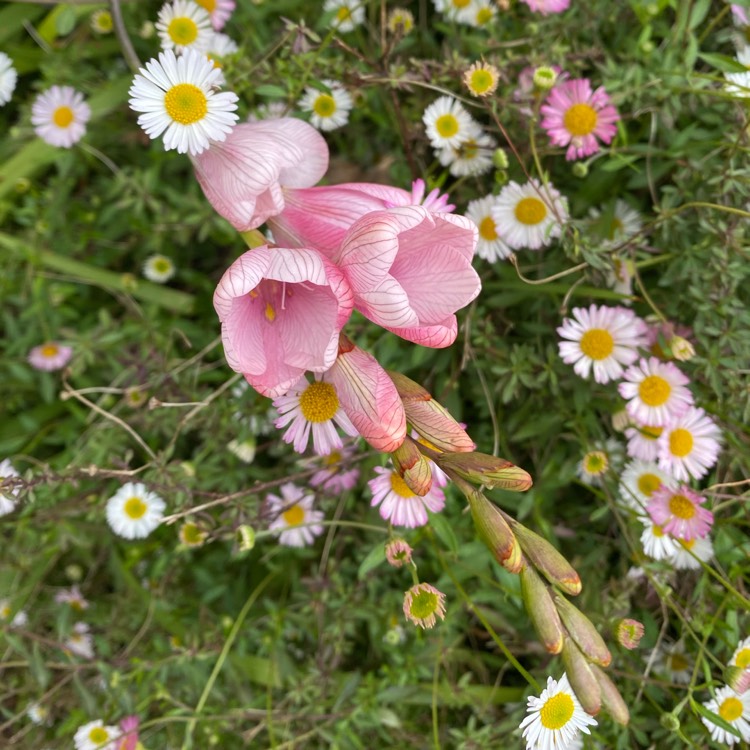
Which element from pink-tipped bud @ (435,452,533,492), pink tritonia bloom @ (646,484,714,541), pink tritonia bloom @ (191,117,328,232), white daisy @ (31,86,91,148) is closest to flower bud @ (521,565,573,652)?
pink-tipped bud @ (435,452,533,492)

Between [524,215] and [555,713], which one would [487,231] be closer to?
[524,215]

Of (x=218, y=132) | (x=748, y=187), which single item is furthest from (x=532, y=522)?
(x=218, y=132)

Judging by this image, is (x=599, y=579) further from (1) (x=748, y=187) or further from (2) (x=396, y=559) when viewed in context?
(1) (x=748, y=187)

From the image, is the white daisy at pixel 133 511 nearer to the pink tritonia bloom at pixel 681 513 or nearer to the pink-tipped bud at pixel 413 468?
the pink-tipped bud at pixel 413 468

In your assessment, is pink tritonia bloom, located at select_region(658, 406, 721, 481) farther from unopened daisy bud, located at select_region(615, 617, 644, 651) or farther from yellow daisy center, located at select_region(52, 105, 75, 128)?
yellow daisy center, located at select_region(52, 105, 75, 128)

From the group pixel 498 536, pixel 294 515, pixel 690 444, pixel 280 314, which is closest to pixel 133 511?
pixel 294 515
